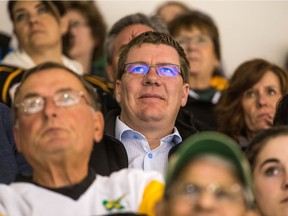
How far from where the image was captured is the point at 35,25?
459 cm

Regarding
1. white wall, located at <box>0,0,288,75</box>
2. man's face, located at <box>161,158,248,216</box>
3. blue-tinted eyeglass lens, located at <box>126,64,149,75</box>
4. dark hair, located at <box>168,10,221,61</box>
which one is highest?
man's face, located at <box>161,158,248,216</box>

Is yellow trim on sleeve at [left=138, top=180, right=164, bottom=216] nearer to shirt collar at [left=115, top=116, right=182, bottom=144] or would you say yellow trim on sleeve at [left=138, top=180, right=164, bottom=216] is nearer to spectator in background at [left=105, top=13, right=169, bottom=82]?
shirt collar at [left=115, top=116, right=182, bottom=144]

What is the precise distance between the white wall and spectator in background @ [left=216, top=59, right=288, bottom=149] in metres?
1.94

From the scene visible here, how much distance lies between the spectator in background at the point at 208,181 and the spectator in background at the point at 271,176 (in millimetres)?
561

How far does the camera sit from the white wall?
6459 millimetres

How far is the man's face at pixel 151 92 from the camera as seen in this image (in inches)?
135

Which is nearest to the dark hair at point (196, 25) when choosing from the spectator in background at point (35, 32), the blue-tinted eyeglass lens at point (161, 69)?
the spectator in background at point (35, 32)

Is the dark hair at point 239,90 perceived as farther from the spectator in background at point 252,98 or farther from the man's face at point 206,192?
the man's face at point 206,192

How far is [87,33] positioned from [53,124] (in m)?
2.85

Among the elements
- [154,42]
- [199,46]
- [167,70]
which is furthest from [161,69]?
[199,46]

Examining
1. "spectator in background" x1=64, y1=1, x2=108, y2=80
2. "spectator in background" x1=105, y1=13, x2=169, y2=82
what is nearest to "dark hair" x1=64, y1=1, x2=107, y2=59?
"spectator in background" x1=64, y1=1, x2=108, y2=80

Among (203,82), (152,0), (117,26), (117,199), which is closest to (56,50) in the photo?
(117,26)

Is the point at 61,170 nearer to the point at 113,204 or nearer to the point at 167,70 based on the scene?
the point at 113,204

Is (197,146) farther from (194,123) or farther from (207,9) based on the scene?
(207,9)
